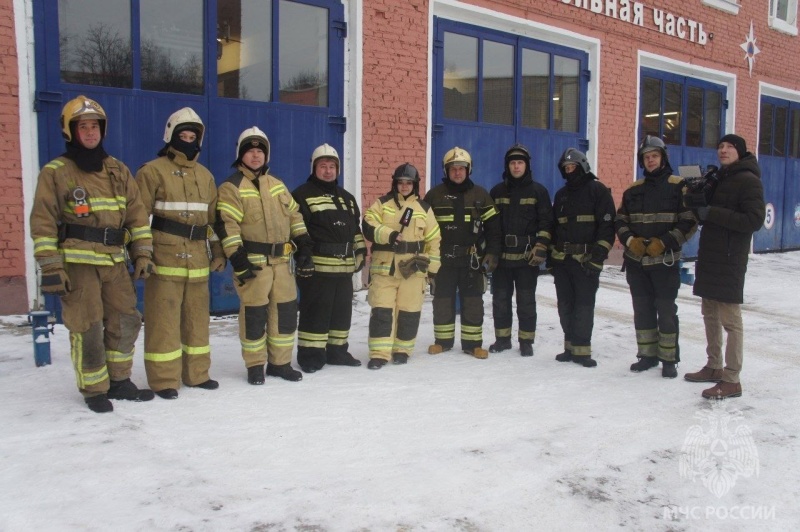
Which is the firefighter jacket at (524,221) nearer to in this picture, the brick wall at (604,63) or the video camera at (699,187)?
the video camera at (699,187)

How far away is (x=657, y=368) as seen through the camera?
5824 millimetres

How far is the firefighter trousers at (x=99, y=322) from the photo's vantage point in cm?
425

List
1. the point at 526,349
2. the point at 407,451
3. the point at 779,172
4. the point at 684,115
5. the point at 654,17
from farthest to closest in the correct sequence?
the point at 779,172
the point at 684,115
the point at 654,17
the point at 526,349
the point at 407,451

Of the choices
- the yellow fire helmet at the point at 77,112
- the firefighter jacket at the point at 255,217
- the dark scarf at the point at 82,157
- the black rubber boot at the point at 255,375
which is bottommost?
the black rubber boot at the point at 255,375

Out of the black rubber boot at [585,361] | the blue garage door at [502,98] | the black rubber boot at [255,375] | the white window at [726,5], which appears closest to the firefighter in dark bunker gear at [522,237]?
the black rubber boot at [585,361]

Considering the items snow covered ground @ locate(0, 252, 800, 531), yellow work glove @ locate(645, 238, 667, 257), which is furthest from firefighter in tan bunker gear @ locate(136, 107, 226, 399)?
yellow work glove @ locate(645, 238, 667, 257)

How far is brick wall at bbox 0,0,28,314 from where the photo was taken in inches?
239

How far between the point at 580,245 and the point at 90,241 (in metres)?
3.92

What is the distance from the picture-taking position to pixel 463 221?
6.15m

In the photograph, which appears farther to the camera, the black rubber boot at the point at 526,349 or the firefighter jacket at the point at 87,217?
the black rubber boot at the point at 526,349

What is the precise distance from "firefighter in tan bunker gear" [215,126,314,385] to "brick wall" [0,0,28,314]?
2562 millimetres

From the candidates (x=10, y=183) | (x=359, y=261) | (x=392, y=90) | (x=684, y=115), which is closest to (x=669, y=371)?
(x=359, y=261)

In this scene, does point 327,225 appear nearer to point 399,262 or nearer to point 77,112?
point 399,262

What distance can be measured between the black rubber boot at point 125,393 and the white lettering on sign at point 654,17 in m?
8.99
